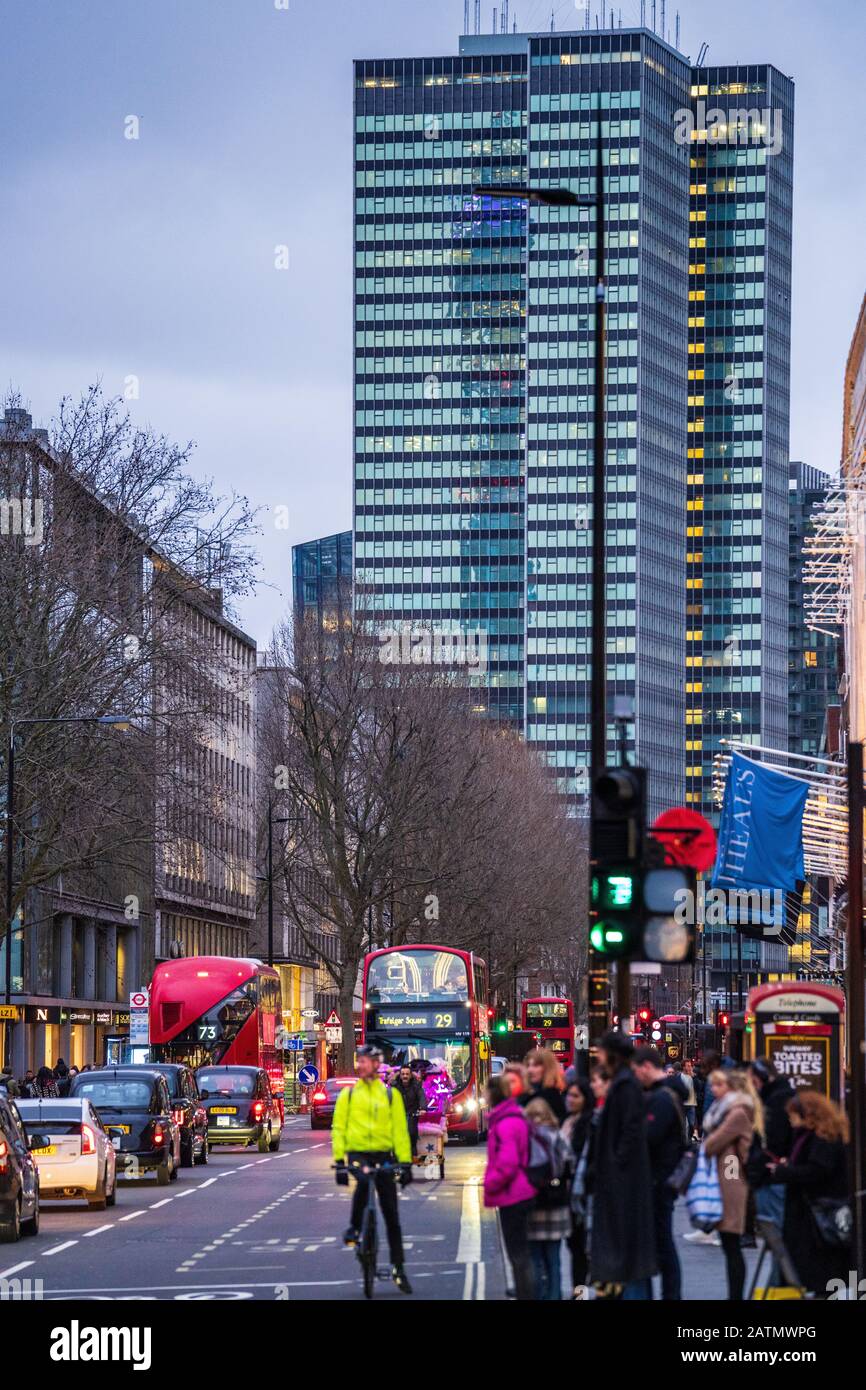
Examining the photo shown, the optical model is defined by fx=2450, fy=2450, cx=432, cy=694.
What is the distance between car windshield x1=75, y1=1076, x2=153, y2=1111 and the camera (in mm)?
36750

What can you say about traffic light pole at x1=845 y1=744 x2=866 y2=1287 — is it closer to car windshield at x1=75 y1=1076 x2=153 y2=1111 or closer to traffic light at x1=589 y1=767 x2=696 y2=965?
traffic light at x1=589 y1=767 x2=696 y2=965

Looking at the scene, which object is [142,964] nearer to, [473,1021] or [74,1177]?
[473,1021]

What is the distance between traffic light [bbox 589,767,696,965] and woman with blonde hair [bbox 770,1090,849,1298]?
182 cm

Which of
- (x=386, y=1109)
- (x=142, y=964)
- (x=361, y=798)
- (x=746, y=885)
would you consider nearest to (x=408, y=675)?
(x=361, y=798)

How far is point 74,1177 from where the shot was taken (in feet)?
102

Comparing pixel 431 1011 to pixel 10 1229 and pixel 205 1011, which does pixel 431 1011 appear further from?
pixel 10 1229

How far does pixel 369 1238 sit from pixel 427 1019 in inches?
1272

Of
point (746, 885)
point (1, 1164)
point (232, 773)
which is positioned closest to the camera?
point (1, 1164)

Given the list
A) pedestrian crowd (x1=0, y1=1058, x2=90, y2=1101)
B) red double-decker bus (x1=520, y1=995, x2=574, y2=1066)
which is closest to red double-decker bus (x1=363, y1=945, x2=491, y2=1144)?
pedestrian crowd (x1=0, y1=1058, x2=90, y2=1101)

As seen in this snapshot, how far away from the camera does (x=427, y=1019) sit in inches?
2023

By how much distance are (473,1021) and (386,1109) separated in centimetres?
3175

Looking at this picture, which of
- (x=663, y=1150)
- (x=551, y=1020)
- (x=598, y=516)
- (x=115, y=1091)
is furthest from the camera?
(x=551, y=1020)

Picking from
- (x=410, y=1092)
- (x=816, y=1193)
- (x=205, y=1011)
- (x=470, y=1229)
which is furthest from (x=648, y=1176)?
(x=205, y=1011)

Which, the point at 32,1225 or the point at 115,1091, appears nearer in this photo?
the point at 32,1225
